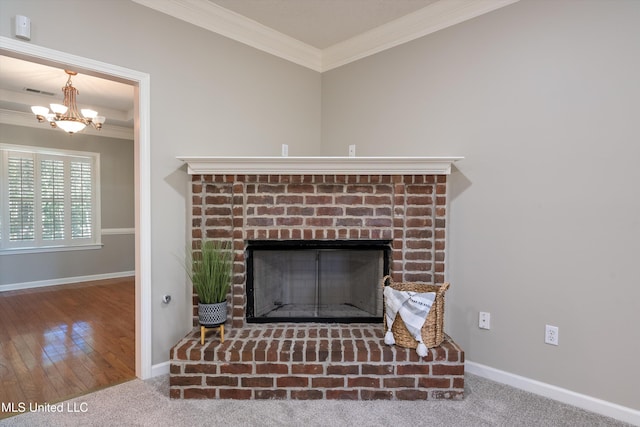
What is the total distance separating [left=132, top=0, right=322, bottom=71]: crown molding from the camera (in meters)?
2.34

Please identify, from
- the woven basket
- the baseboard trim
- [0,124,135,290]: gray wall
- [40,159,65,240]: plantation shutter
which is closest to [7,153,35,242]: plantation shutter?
[40,159,65,240]: plantation shutter

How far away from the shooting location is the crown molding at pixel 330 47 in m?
2.32

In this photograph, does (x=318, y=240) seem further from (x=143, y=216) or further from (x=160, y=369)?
(x=160, y=369)

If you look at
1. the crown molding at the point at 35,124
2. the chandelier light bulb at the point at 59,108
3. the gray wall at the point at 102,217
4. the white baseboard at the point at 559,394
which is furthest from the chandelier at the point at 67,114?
the white baseboard at the point at 559,394

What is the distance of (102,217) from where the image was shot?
5520mm

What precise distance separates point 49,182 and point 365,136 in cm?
502

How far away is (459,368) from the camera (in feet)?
6.67

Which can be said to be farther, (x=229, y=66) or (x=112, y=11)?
(x=229, y=66)

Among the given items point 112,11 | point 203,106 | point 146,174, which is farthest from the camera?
point 203,106

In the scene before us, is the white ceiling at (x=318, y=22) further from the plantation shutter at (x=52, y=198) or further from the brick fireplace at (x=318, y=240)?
the plantation shutter at (x=52, y=198)

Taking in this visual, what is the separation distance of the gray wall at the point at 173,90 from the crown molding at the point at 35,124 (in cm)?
379

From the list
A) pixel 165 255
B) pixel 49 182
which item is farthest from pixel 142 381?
pixel 49 182

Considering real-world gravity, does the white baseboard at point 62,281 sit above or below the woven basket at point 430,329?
below

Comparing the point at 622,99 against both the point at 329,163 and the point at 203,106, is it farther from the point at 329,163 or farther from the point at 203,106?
the point at 203,106
